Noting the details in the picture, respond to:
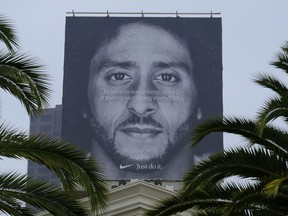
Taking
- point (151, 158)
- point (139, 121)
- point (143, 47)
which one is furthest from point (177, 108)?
point (143, 47)

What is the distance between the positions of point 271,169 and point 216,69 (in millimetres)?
91901

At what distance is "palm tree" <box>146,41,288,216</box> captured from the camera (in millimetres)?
22797

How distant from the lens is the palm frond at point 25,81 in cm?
2027

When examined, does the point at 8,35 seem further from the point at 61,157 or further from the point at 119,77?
the point at 119,77

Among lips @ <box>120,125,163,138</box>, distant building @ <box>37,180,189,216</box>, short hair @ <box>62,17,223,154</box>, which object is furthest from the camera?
short hair @ <box>62,17,223,154</box>

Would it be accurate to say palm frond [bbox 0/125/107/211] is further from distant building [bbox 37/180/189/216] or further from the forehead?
the forehead

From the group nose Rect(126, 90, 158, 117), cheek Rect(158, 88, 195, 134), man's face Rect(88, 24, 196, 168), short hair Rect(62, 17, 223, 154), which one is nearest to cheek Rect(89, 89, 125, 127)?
man's face Rect(88, 24, 196, 168)

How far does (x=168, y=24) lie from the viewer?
11525 centimetres

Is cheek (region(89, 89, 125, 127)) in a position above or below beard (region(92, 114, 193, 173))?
above

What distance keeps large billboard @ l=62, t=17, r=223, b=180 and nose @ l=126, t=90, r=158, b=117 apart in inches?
4.1

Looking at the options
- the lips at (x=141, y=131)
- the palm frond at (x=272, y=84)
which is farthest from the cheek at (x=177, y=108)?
the palm frond at (x=272, y=84)

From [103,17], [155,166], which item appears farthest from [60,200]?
[103,17]

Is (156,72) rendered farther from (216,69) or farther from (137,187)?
(137,187)

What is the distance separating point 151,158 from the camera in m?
110
